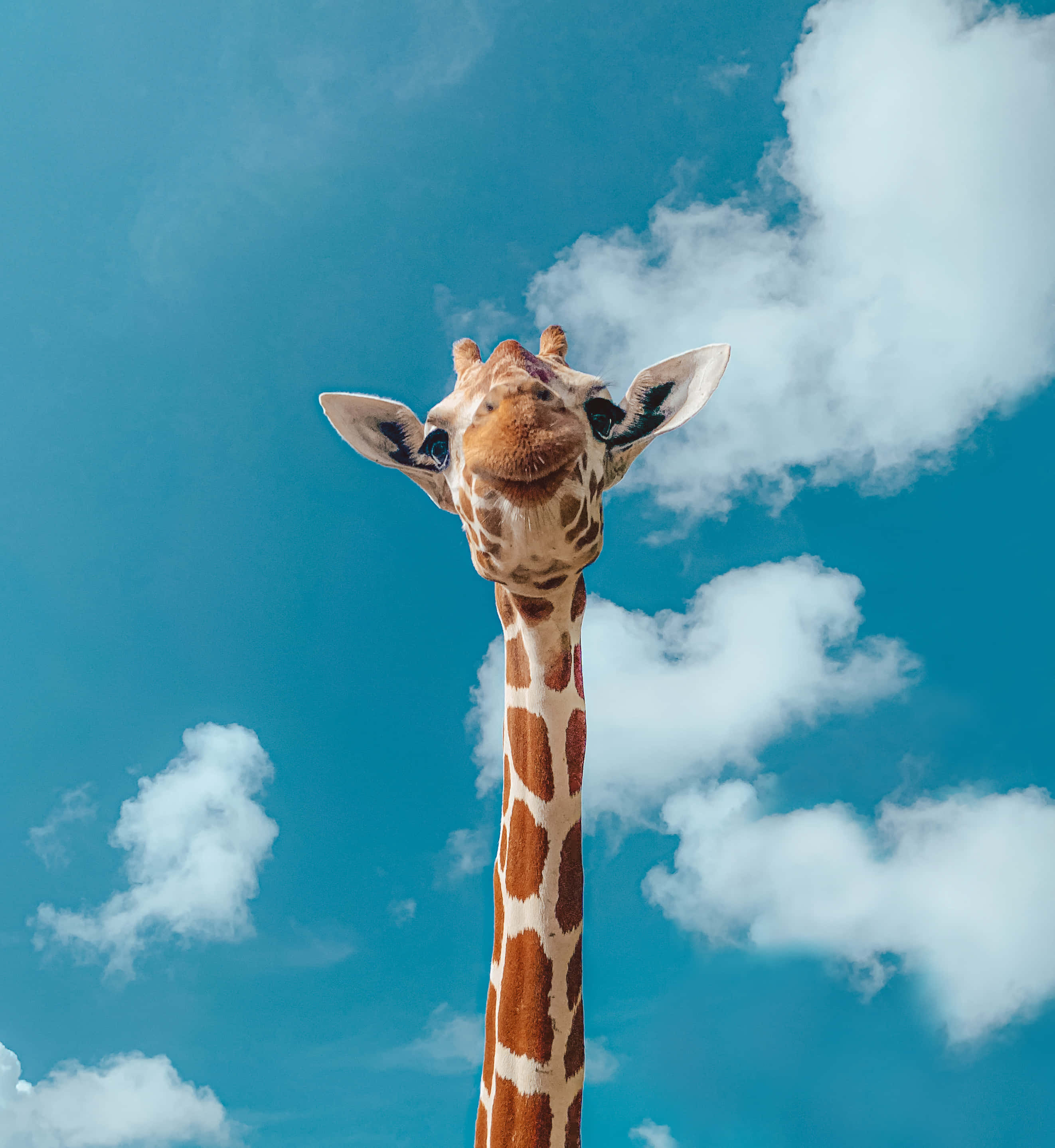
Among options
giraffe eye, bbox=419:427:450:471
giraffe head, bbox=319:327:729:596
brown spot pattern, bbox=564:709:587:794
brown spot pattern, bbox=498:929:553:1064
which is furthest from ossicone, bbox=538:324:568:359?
brown spot pattern, bbox=498:929:553:1064

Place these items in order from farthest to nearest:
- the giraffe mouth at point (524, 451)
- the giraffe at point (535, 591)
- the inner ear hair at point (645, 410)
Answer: the inner ear hair at point (645, 410) < the giraffe at point (535, 591) < the giraffe mouth at point (524, 451)

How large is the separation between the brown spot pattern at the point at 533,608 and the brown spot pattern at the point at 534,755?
1.99 ft

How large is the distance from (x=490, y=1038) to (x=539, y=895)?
1090 mm

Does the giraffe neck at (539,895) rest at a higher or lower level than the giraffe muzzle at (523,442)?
lower

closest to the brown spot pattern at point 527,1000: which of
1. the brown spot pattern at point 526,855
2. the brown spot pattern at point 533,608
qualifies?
the brown spot pattern at point 526,855

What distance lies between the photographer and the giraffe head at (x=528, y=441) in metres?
5.15

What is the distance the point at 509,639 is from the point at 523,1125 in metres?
2.97

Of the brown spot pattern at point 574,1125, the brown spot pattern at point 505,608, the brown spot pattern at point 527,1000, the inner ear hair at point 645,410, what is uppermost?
the inner ear hair at point 645,410

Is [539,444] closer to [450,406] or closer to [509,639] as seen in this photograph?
[450,406]

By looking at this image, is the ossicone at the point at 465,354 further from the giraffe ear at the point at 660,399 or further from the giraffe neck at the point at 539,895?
the giraffe neck at the point at 539,895

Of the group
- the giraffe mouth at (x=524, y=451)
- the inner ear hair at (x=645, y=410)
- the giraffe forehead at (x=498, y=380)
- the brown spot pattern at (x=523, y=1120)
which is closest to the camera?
the giraffe mouth at (x=524, y=451)

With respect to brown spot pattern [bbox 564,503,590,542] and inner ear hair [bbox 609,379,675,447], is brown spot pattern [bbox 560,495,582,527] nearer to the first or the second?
brown spot pattern [bbox 564,503,590,542]

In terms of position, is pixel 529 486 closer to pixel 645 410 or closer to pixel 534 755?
pixel 645 410

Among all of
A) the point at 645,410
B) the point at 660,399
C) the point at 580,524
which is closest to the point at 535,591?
the point at 580,524
